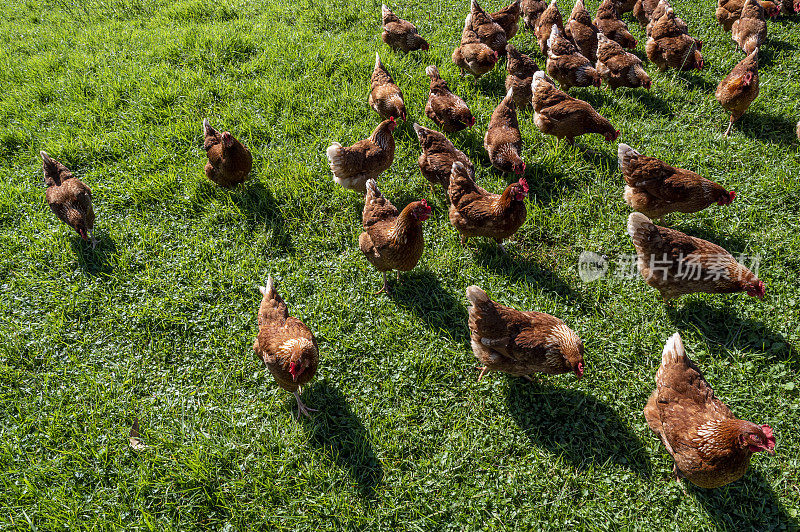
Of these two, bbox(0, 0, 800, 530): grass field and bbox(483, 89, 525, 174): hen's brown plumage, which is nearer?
bbox(0, 0, 800, 530): grass field

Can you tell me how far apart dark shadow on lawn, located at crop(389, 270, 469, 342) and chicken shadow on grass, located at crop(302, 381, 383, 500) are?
1193 millimetres

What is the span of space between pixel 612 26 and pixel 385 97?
182 inches

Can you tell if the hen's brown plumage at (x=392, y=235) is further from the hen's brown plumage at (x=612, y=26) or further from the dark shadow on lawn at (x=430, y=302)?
the hen's brown plumage at (x=612, y=26)

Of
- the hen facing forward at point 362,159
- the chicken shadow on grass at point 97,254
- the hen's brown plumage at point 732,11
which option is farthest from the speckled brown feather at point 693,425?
the hen's brown plumage at point 732,11

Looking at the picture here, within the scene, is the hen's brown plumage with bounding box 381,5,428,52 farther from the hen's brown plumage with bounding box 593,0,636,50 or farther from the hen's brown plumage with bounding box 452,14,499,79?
the hen's brown plumage with bounding box 593,0,636,50

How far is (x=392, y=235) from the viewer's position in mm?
4500

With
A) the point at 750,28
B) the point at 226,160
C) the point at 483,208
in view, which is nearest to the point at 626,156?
the point at 483,208

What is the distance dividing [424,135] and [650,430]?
13.2 feet

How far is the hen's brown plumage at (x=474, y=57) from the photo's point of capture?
22.8 ft

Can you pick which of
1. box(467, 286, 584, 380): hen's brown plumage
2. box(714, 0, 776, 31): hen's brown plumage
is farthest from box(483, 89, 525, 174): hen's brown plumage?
box(714, 0, 776, 31): hen's brown plumage

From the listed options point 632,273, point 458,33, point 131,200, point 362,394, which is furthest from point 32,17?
point 632,273

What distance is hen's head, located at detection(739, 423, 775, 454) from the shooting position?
3.11 metres

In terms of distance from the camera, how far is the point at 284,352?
12.3 ft

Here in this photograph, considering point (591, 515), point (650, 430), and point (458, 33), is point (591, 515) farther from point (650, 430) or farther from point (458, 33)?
A: point (458, 33)
